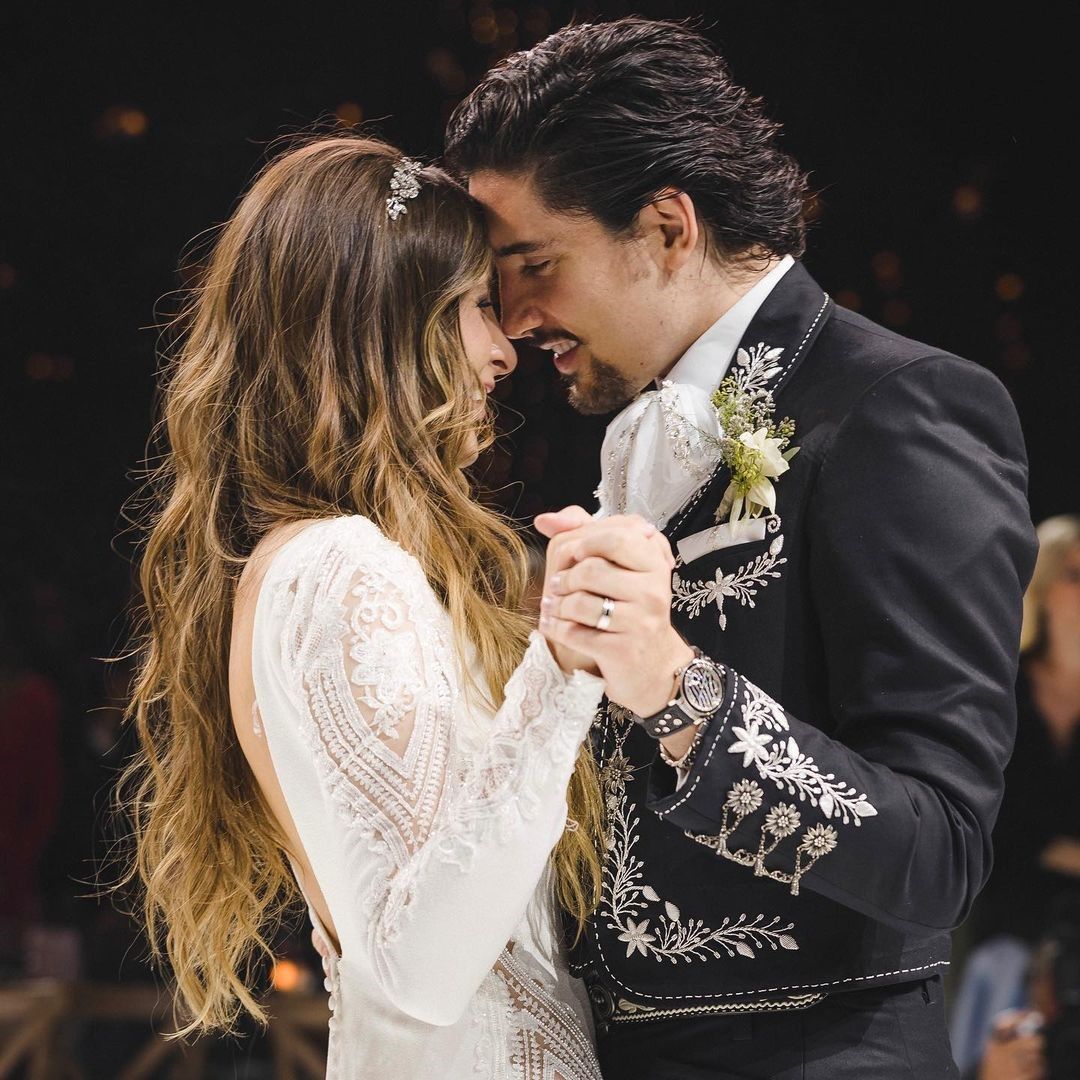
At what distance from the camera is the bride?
129 cm

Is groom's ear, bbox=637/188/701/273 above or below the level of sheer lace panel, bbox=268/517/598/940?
above

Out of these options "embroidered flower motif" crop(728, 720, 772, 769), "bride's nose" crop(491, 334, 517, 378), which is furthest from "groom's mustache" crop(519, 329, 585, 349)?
"embroidered flower motif" crop(728, 720, 772, 769)

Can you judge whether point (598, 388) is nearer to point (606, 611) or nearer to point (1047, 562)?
point (606, 611)

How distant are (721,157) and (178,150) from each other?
2.46 m

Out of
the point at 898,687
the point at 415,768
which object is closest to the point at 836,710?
the point at 898,687

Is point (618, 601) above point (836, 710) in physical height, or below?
above

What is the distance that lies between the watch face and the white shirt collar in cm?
49

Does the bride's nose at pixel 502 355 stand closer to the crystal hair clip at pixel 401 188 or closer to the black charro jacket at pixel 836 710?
the crystal hair clip at pixel 401 188

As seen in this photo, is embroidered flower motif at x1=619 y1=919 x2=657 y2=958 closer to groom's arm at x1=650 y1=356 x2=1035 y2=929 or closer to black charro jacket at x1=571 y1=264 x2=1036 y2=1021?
black charro jacket at x1=571 y1=264 x2=1036 y2=1021

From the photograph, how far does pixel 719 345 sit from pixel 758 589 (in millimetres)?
355

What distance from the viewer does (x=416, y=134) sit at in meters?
3.69

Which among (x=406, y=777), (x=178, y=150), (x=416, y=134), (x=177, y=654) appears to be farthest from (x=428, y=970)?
(x=178, y=150)

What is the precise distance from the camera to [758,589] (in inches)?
57.9

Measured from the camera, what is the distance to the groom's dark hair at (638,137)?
1771 mm
